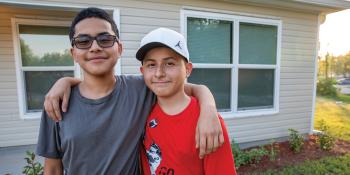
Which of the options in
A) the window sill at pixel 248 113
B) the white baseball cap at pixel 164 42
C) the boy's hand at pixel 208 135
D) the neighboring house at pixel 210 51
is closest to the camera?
the boy's hand at pixel 208 135

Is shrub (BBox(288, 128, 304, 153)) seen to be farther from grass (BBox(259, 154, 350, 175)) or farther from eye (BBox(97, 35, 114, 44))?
eye (BBox(97, 35, 114, 44))

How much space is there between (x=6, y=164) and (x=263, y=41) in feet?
16.7

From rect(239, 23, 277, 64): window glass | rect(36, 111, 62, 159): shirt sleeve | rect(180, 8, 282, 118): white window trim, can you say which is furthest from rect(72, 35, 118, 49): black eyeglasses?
rect(239, 23, 277, 64): window glass

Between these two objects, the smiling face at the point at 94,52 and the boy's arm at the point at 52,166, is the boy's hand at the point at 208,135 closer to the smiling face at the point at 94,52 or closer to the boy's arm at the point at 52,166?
the smiling face at the point at 94,52

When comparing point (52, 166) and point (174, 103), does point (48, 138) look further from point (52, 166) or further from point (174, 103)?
point (174, 103)

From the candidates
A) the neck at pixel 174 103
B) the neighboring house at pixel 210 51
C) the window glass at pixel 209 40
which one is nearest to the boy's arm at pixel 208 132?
the neck at pixel 174 103

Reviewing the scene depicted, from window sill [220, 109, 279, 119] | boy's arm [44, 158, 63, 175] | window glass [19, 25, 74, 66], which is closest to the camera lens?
boy's arm [44, 158, 63, 175]

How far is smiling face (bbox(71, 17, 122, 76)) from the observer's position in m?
1.31

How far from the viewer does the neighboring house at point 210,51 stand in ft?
13.2

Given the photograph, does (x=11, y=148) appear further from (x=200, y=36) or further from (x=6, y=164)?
(x=200, y=36)

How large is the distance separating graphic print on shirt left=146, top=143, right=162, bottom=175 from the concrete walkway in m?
3.21

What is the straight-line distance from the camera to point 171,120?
1.29 meters

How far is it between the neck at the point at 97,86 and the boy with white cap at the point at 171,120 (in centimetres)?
23

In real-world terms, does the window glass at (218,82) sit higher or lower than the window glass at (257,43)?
lower
